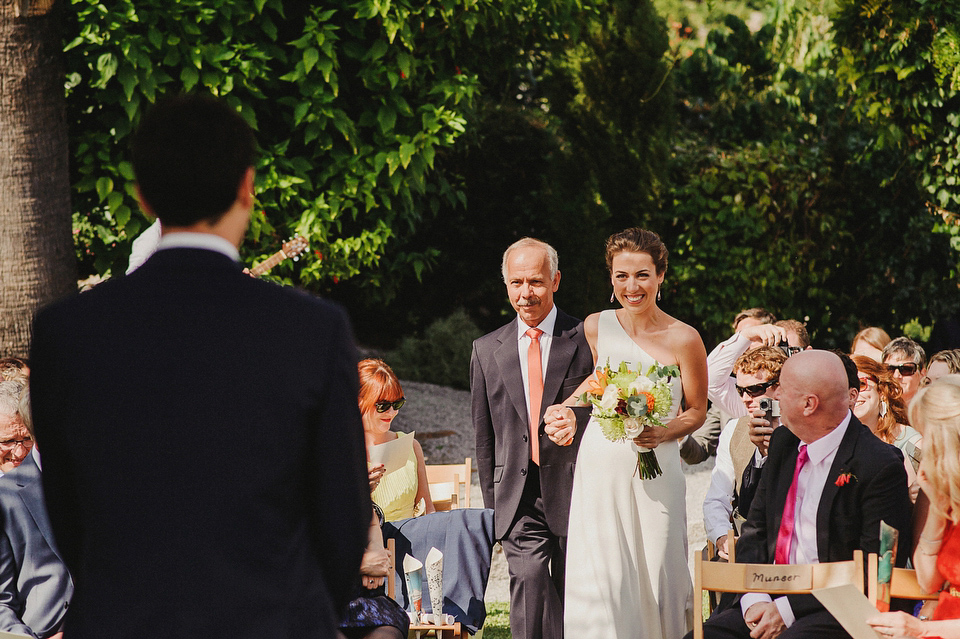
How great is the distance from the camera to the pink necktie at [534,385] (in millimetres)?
5180

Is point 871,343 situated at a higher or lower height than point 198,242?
lower

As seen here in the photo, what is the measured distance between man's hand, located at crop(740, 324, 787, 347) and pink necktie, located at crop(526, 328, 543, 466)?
1.68 metres

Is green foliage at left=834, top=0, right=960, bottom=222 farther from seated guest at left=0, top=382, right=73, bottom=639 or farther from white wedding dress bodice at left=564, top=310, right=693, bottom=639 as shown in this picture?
seated guest at left=0, top=382, right=73, bottom=639

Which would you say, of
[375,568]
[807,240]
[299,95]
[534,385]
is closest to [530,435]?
[534,385]

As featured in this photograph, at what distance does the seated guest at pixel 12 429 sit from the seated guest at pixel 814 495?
128 inches

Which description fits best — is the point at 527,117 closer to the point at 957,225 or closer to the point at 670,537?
the point at 957,225

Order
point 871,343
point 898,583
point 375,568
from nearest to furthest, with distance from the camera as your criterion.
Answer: point 898,583 < point 375,568 < point 871,343

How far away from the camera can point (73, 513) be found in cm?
194

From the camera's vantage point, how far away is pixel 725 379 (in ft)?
20.3

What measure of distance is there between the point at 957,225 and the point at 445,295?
251 inches

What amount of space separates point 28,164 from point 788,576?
217 inches

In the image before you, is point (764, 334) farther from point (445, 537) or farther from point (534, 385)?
point (445, 537)

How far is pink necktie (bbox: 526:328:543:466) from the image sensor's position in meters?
5.18

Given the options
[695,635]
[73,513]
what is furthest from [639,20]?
[73,513]
